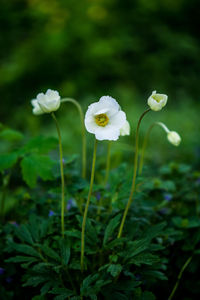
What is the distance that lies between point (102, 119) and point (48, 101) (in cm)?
17

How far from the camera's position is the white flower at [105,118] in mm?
858

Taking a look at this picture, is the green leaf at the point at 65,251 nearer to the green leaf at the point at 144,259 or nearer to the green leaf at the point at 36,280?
the green leaf at the point at 36,280

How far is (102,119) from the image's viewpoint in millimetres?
907

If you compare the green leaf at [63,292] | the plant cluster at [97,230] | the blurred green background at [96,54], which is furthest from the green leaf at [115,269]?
the blurred green background at [96,54]

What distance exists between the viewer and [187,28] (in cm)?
428

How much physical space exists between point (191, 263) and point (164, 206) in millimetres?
288

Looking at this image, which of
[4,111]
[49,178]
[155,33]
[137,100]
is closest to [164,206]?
[49,178]

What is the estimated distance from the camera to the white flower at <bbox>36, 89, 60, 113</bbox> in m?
0.90

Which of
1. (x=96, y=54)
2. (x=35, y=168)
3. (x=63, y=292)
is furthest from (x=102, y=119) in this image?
(x=96, y=54)

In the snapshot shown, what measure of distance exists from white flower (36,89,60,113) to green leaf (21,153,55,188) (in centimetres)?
32

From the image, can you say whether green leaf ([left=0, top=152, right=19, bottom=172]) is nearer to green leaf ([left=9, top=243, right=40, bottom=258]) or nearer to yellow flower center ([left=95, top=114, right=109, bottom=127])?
green leaf ([left=9, top=243, right=40, bottom=258])

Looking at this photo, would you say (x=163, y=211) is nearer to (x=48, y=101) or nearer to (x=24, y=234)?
(x=24, y=234)

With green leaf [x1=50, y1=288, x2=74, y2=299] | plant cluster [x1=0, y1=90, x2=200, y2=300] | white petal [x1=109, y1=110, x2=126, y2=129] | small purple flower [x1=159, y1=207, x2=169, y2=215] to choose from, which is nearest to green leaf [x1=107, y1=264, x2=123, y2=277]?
plant cluster [x1=0, y1=90, x2=200, y2=300]

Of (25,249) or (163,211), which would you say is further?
(163,211)
